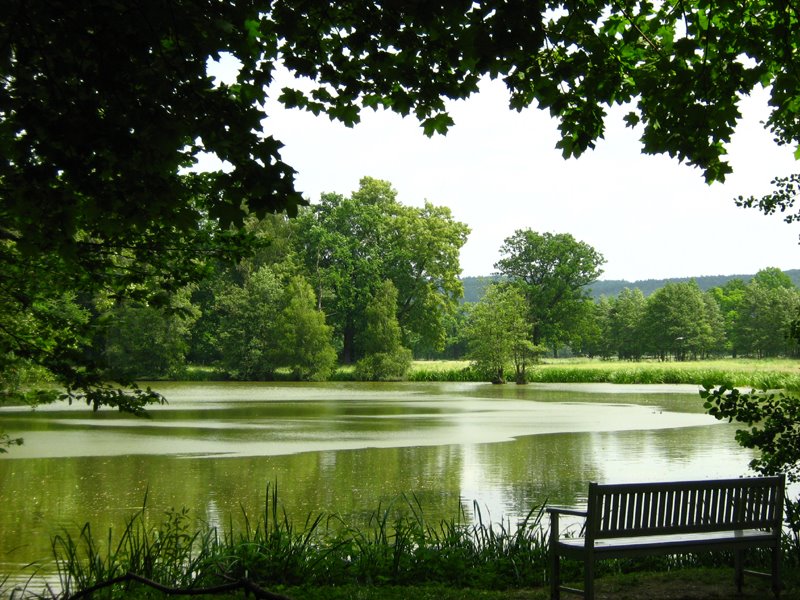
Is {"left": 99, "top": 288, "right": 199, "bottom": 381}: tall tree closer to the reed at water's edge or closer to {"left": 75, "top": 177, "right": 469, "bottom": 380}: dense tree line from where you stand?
{"left": 75, "top": 177, "right": 469, "bottom": 380}: dense tree line

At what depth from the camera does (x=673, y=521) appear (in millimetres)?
5137

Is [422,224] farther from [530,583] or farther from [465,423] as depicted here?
[530,583]

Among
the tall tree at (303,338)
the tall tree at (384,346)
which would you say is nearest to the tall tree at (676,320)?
the tall tree at (384,346)

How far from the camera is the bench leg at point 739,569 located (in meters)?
5.28

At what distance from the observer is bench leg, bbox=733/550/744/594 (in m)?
5.28

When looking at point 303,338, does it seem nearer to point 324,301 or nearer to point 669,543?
point 324,301

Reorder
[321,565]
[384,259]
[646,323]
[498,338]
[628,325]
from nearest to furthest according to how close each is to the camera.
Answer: [321,565]
[498,338]
[384,259]
[646,323]
[628,325]

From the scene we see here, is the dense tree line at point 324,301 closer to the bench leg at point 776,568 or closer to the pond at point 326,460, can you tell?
the pond at point 326,460

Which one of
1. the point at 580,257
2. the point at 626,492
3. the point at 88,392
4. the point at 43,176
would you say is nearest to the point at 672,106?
the point at 626,492

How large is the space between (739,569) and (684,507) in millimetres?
608

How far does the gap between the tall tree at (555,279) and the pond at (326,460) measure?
38017mm

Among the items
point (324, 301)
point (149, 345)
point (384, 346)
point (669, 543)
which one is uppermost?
point (324, 301)

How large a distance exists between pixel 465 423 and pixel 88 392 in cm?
1632

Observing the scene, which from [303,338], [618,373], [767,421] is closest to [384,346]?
[303,338]
